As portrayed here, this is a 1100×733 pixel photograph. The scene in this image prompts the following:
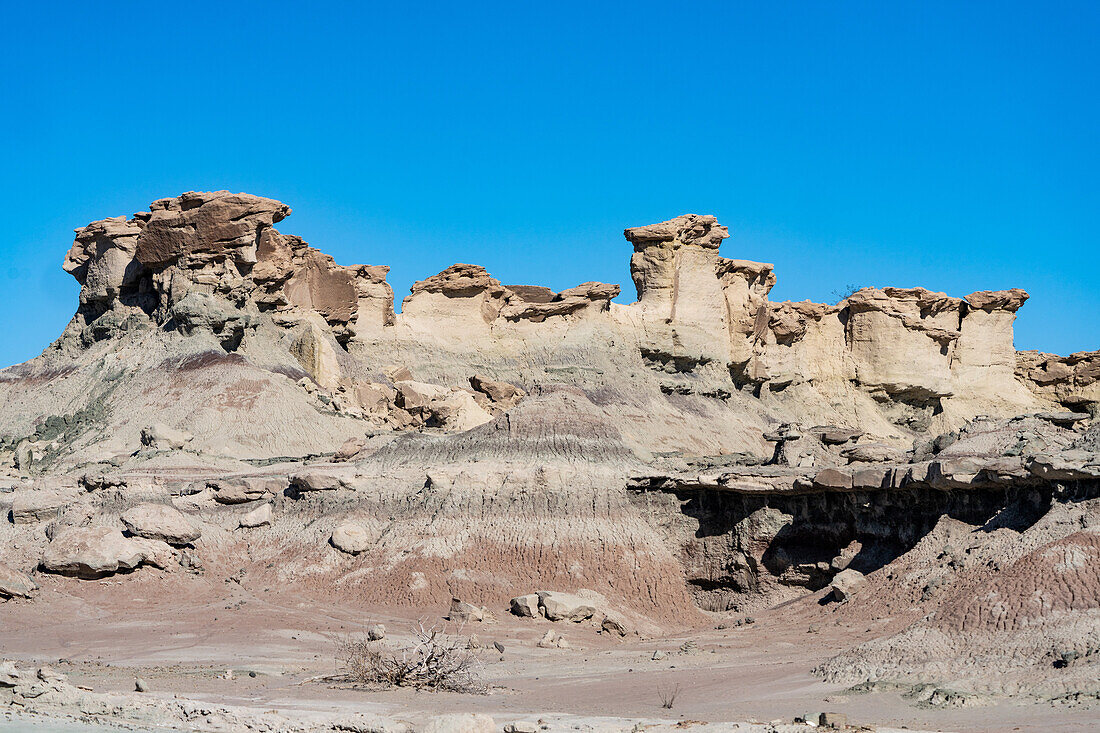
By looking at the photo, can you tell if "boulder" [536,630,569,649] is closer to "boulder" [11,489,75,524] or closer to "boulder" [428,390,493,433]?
"boulder" [11,489,75,524]

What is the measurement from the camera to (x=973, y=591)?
15367mm

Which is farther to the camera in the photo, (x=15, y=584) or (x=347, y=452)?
(x=347, y=452)

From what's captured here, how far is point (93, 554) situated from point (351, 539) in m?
4.87

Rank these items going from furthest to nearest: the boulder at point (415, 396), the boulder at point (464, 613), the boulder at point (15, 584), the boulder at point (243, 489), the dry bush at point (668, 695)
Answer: the boulder at point (415, 396) < the boulder at point (243, 489) < the boulder at point (15, 584) < the boulder at point (464, 613) < the dry bush at point (668, 695)

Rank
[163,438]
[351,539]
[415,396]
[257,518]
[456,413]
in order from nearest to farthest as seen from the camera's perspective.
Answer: [351,539] < [257,518] < [163,438] < [456,413] < [415,396]

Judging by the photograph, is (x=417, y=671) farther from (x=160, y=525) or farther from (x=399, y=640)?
(x=160, y=525)

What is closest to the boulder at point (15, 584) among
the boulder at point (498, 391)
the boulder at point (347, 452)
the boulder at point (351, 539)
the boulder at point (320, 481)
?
the boulder at point (351, 539)

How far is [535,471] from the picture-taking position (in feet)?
81.5

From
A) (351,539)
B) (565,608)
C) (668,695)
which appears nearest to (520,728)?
(668,695)

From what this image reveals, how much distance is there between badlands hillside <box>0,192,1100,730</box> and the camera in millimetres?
17562

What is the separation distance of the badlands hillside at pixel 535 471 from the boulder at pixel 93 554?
81mm

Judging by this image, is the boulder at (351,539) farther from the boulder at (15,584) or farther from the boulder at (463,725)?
the boulder at (463,725)

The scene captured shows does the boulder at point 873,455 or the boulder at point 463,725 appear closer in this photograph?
the boulder at point 463,725

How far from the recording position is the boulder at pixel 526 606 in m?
21.4
